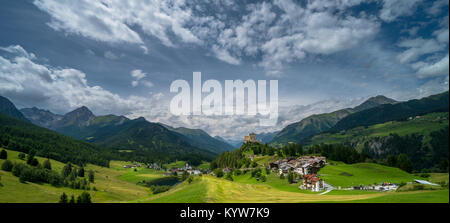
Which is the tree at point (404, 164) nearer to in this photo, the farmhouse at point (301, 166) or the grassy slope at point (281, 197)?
the farmhouse at point (301, 166)

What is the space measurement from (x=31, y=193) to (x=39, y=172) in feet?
79.2

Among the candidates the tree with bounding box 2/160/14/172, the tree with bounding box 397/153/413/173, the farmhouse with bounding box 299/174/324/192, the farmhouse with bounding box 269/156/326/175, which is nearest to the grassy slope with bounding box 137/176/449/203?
the farmhouse with bounding box 299/174/324/192

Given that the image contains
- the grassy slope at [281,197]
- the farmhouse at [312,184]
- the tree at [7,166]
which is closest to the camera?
the grassy slope at [281,197]

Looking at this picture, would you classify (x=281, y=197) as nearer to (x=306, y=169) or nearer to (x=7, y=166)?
(x=306, y=169)

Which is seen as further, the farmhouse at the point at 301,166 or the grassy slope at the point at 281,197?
the farmhouse at the point at 301,166

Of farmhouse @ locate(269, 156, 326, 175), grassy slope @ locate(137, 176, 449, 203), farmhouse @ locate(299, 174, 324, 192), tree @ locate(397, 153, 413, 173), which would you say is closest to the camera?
grassy slope @ locate(137, 176, 449, 203)

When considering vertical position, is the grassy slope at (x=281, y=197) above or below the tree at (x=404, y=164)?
above

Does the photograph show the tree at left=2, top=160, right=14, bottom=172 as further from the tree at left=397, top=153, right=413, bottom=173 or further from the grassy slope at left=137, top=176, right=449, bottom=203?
the tree at left=397, top=153, right=413, bottom=173

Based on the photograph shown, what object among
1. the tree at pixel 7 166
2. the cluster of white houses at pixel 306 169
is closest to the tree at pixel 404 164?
the cluster of white houses at pixel 306 169

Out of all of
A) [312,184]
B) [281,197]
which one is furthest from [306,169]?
[281,197]

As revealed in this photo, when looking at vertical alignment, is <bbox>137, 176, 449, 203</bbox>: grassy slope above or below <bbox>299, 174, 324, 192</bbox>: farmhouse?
above
